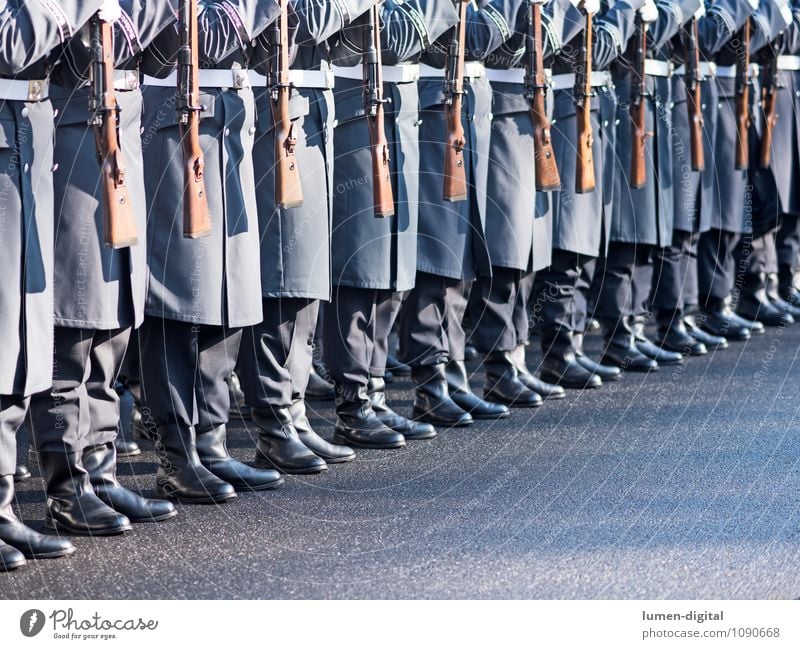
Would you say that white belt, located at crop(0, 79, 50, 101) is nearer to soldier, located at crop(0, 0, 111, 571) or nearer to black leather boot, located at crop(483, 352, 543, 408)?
soldier, located at crop(0, 0, 111, 571)

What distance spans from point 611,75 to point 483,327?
148 centimetres

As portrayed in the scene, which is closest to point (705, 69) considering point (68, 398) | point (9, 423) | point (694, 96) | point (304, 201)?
point (694, 96)

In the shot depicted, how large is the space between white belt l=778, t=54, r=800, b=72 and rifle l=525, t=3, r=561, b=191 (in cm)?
222

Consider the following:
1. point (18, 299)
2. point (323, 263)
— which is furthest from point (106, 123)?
point (323, 263)

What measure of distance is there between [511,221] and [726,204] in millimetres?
1886

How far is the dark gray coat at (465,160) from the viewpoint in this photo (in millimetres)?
5281

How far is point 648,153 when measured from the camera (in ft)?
21.4

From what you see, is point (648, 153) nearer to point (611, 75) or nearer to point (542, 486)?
point (611, 75)

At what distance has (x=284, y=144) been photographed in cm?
442

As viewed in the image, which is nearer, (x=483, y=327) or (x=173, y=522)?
(x=173, y=522)

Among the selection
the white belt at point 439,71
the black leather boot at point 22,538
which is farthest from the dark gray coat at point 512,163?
the black leather boot at point 22,538

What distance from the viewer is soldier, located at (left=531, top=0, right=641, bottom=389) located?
596 cm

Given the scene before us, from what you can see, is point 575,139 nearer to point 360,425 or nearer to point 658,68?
point 658,68

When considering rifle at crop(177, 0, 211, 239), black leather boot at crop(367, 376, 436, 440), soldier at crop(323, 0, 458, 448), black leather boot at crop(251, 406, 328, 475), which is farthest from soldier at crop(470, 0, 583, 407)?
rifle at crop(177, 0, 211, 239)
